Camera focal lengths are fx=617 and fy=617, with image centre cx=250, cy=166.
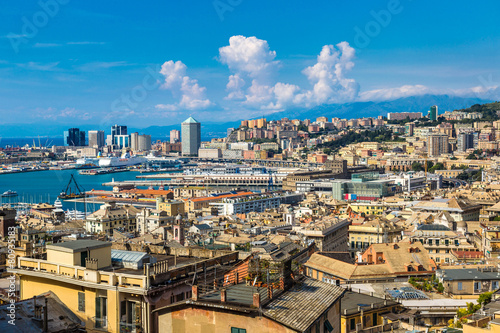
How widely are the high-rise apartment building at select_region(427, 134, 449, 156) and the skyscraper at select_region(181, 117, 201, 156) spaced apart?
210ft

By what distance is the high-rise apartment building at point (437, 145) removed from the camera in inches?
2724

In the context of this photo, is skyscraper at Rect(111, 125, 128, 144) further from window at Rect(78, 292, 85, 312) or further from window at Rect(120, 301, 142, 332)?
window at Rect(120, 301, 142, 332)

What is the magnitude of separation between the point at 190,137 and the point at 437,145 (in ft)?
216

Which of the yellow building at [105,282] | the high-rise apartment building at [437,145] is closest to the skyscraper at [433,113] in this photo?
the high-rise apartment building at [437,145]

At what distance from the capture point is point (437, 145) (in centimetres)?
6950

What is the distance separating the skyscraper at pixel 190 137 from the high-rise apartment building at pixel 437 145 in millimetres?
64026

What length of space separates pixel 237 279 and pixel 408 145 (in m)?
76.3

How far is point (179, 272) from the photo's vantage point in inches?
169

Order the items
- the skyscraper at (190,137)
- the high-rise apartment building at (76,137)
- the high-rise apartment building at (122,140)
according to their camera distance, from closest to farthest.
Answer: the skyscraper at (190,137) < the high-rise apartment building at (122,140) < the high-rise apartment building at (76,137)

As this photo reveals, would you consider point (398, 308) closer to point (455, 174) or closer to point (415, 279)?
point (415, 279)

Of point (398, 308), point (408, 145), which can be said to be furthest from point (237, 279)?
point (408, 145)

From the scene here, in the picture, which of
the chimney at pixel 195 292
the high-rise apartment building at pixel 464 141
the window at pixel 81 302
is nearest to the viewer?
the chimney at pixel 195 292

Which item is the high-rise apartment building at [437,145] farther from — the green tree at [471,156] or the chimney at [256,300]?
the chimney at [256,300]

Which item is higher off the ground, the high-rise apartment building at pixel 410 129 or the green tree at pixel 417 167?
the high-rise apartment building at pixel 410 129
